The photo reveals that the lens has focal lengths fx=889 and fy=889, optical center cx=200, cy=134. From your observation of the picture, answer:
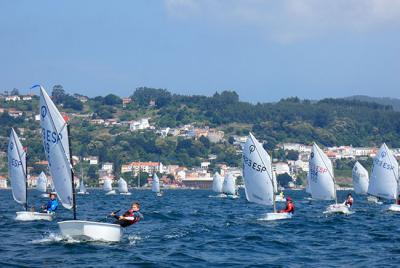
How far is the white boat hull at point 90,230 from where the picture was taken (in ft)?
122

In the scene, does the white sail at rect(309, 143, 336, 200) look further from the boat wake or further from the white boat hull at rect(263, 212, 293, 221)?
the boat wake

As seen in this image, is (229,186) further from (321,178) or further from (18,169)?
(18,169)

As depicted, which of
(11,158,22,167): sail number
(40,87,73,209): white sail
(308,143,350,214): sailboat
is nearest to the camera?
(40,87,73,209): white sail

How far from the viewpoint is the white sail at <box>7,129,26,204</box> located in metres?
57.0

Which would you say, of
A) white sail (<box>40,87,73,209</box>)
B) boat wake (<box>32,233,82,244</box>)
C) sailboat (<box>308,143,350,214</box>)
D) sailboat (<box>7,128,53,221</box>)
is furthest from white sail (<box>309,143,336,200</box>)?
white sail (<box>40,87,73,209</box>)

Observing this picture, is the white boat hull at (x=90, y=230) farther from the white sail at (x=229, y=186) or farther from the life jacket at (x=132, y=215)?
the white sail at (x=229, y=186)

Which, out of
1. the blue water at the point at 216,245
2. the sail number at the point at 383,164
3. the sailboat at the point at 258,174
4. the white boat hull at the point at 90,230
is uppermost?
the sail number at the point at 383,164

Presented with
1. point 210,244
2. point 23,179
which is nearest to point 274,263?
point 210,244

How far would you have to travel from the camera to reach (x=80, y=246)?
36844 millimetres

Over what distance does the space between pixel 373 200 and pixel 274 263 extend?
59748mm

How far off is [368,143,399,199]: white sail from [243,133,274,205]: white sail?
22134 millimetres

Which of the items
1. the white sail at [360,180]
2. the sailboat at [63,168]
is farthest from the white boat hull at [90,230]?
the white sail at [360,180]

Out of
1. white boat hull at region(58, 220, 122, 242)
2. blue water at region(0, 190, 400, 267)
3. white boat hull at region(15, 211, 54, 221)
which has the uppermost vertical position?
white boat hull at region(15, 211, 54, 221)

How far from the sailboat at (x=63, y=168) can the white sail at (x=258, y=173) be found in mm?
18795
